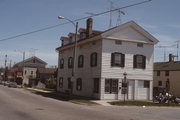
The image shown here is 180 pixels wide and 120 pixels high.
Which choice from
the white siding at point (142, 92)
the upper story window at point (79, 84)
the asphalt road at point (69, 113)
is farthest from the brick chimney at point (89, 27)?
the asphalt road at point (69, 113)

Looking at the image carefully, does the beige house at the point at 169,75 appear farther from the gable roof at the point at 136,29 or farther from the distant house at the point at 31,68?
the distant house at the point at 31,68

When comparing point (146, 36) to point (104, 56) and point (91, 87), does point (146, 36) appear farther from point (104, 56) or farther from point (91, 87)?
point (91, 87)

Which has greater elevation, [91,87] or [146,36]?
[146,36]

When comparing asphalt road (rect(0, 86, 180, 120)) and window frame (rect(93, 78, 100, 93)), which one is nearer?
asphalt road (rect(0, 86, 180, 120))

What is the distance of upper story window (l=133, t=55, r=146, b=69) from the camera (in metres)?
35.3

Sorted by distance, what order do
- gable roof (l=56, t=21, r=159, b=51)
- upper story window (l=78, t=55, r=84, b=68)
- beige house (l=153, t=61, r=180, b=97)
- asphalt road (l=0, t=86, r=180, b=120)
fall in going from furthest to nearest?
beige house (l=153, t=61, r=180, b=97) → upper story window (l=78, t=55, r=84, b=68) → gable roof (l=56, t=21, r=159, b=51) → asphalt road (l=0, t=86, r=180, b=120)

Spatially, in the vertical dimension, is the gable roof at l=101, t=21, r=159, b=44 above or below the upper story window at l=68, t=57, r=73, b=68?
above

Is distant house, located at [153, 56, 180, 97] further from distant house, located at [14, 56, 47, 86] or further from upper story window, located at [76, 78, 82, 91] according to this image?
distant house, located at [14, 56, 47, 86]

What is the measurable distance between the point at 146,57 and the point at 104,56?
582 centimetres

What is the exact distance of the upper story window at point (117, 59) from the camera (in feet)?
111

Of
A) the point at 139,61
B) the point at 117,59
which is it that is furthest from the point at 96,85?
the point at 139,61

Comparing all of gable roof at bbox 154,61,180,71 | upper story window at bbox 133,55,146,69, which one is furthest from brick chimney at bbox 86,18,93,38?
gable roof at bbox 154,61,180,71

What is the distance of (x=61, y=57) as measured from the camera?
1889 inches

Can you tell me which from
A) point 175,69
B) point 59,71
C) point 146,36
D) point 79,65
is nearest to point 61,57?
point 59,71
